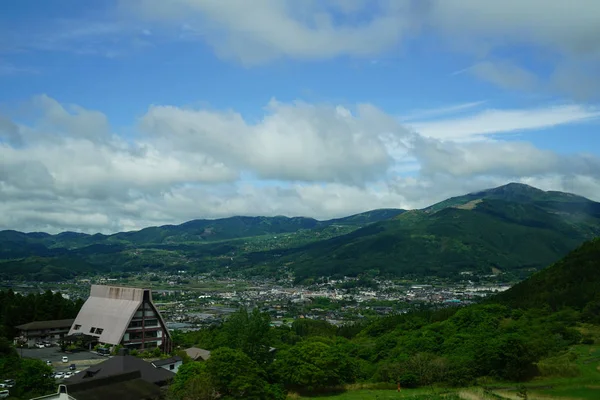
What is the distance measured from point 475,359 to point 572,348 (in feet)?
36.9

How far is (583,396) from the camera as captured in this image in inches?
1116

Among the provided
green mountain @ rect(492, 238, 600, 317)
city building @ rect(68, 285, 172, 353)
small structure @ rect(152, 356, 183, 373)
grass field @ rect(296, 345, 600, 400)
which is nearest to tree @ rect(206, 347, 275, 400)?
grass field @ rect(296, 345, 600, 400)

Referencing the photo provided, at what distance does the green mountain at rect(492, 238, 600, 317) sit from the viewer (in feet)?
195

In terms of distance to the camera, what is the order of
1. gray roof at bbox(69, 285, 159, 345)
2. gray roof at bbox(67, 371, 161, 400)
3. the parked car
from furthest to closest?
gray roof at bbox(69, 285, 159, 345) → the parked car → gray roof at bbox(67, 371, 161, 400)

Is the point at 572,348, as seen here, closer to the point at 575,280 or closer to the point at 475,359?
the point at 475,359

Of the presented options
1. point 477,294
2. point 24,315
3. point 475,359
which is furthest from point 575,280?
point 477,294

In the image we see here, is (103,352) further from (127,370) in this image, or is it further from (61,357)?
(127,370)

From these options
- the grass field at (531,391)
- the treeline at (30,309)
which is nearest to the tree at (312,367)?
the grass field at (531,391)

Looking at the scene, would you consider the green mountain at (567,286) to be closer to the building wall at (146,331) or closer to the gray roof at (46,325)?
the building wall at (146,331)

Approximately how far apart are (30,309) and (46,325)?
597 centimetres

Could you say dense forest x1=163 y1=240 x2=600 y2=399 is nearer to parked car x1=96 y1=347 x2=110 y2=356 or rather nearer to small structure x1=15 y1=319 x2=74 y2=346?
parked car x1=96 y1=347 x2=110 y2=356

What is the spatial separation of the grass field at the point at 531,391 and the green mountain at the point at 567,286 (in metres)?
22.6

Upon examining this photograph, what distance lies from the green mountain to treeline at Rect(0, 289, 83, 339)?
64.0m

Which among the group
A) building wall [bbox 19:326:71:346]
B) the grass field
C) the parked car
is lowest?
the parked car
